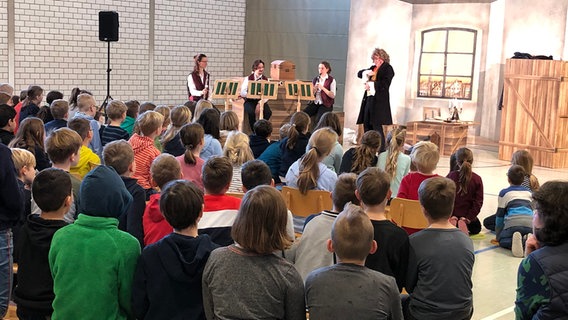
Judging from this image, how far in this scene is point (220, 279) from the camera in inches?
107

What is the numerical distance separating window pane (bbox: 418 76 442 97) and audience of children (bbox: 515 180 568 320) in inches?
490

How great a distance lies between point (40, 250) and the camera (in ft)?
10.5

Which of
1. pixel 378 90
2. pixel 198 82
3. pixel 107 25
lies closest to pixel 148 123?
pixel 378 90

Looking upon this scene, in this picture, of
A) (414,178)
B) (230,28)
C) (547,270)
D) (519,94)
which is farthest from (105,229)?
(230,28)

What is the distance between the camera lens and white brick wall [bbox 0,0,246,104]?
12445 millimetres

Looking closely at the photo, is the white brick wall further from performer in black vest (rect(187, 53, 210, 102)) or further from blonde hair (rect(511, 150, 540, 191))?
blonde hair (rect(511, 150, 540, 191))

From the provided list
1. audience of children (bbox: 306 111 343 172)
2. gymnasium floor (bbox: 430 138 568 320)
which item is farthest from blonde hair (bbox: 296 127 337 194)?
gymnasium floor (bbox: 430 138 568 320)

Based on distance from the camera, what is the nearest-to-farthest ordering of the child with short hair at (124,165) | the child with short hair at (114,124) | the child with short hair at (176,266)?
the child with short hair at (176,266)
the child with short hair at (124,165)
the child with short hair at (114,124)

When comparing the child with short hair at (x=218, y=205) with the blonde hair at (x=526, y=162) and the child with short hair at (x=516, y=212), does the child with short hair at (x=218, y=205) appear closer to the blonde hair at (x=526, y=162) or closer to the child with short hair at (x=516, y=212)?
the child with short hair at (x=516, y=212)

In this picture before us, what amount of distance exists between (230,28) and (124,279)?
1306 centimetres

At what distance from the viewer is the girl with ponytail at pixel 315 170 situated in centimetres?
494

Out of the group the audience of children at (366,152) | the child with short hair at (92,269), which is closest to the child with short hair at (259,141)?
the audience of children at (366,152)

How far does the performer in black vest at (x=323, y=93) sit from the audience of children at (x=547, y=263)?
920cm

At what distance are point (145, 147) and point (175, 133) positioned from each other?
0.96 meters
